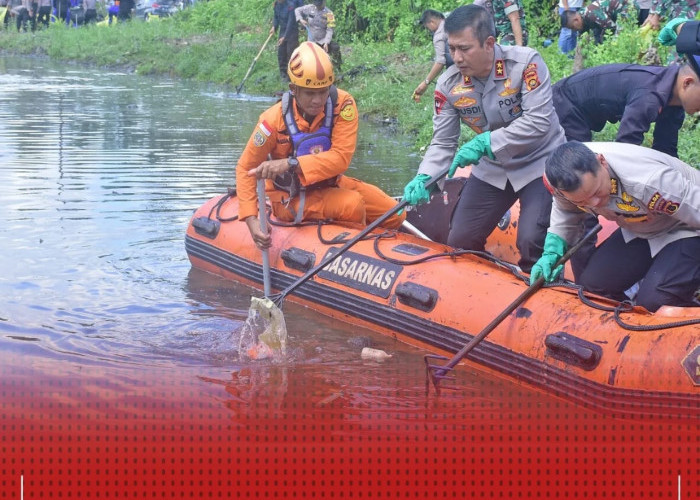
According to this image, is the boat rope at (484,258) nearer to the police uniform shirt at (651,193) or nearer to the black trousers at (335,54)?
the police uniform shirt at (651,193)

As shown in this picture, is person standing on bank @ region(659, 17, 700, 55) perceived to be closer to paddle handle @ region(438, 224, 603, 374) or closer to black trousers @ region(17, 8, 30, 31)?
paddle handle @ region(438, 224, 603, 374)

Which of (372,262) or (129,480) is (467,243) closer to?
(372,262)

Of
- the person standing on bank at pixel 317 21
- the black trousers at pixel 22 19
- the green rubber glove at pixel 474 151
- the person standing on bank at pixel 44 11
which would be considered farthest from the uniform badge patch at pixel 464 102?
the black trousers at pixel 22 19

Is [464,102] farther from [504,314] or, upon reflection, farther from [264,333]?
[264,333]

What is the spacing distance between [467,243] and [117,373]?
198 centimetres

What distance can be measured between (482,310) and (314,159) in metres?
1.44

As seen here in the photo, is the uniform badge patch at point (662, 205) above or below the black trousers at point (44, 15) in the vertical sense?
above

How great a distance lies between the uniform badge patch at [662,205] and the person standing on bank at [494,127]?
0.94m

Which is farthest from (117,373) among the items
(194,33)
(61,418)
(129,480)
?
(194,33)

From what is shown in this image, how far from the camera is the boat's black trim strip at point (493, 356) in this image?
4148 mm

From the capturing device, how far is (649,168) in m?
4.24

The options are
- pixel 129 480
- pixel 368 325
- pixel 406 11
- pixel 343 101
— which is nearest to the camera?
pixel 129 480

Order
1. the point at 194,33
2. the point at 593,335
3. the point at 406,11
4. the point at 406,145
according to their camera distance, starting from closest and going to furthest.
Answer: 1. the point at 593,335
2. the point at 406,145
3. the point at 406,11
4. the point at 194,33

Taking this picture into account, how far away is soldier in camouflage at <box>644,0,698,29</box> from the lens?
8922 mm
